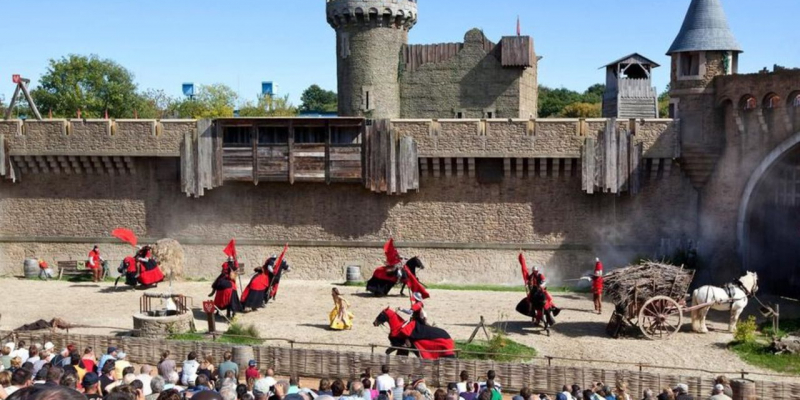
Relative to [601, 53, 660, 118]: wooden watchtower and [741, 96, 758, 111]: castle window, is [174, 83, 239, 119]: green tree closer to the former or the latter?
[601, 53, 660, 118]: wooden watchtower

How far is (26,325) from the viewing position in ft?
68.5

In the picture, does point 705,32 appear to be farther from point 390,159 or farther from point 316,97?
point 316,97

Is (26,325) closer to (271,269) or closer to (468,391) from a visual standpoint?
(271,269)

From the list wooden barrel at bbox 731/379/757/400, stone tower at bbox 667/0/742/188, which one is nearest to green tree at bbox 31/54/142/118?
stone tower at bbox 667/0/742/188

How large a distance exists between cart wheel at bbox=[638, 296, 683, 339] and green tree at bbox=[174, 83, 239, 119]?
39074mm

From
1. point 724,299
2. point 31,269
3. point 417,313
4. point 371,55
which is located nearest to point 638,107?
point 371,55

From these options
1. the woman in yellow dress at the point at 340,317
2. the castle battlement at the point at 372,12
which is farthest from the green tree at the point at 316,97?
the woman in yellow dress at the point at 340,317

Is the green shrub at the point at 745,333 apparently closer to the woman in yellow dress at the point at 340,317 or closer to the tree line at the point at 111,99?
the woman in yellow dress at the point at 340,317

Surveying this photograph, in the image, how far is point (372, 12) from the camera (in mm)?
35875

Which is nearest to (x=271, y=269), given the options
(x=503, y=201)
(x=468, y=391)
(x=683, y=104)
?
(x=503, y=201)

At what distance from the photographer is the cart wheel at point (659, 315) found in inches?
789

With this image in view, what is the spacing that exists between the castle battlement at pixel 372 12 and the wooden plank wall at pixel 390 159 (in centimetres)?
835

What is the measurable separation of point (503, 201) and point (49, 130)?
15.9 meters

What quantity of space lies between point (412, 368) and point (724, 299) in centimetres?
814
